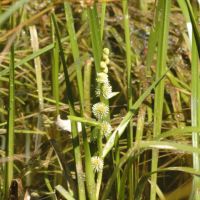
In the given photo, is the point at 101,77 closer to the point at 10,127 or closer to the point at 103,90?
the point at 103,90

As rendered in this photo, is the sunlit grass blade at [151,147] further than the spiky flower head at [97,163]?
No

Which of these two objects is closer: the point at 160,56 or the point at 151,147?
the point at 151,147

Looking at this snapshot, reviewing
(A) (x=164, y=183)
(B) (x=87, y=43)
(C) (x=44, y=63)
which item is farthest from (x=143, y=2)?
(A) (x=164, y=183)

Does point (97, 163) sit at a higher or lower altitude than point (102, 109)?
lower

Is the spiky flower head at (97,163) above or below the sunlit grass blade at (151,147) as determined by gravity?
below

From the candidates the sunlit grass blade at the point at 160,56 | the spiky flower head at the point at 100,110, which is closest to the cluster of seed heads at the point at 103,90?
the spiky flower head at the point at 100,110

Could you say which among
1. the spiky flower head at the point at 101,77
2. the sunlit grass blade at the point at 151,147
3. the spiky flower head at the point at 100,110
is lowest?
the sunlit grass blade at the point at 151,147

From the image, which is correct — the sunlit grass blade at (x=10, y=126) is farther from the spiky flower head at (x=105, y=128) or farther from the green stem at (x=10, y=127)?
the spiky flower head at (x=105, y=128)

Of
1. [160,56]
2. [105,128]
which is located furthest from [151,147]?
[160,56]

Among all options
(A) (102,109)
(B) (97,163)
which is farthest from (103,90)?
(B) (97,163)
